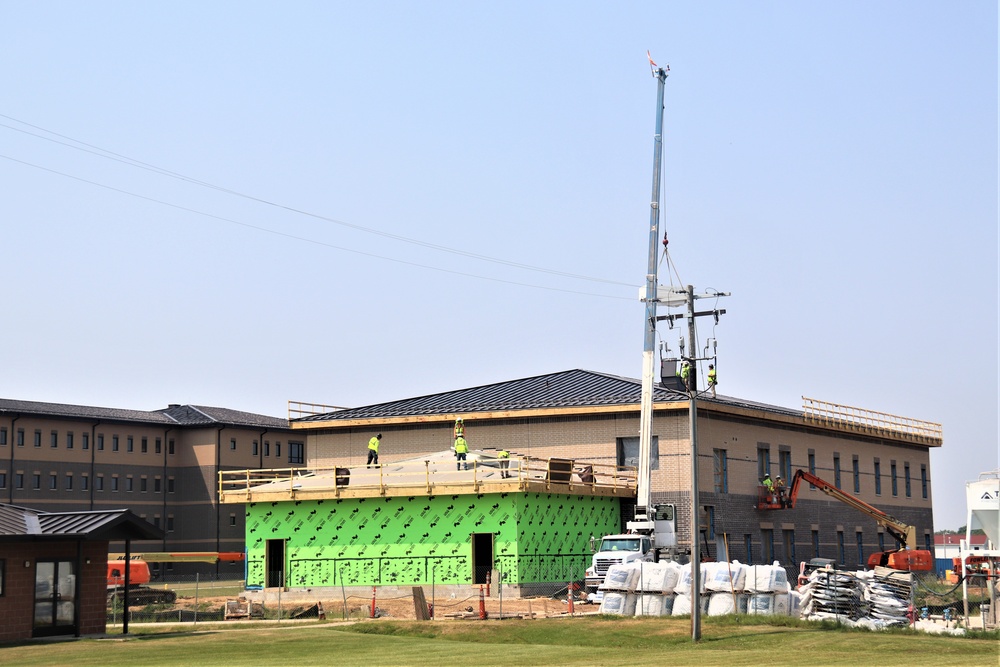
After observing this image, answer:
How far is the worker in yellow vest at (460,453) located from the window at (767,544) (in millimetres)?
16312

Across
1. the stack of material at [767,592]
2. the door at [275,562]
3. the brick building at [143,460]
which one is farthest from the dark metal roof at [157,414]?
the stack of material at [767,592]

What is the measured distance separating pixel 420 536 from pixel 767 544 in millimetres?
18342

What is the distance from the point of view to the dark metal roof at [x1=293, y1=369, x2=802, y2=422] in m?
57.7

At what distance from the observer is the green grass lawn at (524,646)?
28000mm

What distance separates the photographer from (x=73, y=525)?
34.0 m

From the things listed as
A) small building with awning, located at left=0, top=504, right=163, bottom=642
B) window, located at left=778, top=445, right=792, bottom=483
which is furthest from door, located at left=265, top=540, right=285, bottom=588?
window, located at left=778, top=445, right=792, bottom=483

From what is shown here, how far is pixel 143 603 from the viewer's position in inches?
2147

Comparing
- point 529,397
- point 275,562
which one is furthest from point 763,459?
point 275,562

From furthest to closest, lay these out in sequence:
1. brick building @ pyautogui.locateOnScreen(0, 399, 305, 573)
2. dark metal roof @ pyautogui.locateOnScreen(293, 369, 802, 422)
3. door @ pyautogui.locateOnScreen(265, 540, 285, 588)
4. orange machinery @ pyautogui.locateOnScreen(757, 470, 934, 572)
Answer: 1. brick building @ pyautogui.locateOnScreen(0, 399, 305, 573)
2. orange machinery @ pyautogui.locateOnScreen(757, 470, 934, 572)
3. dark metal roof @ pyautogui.locateOnScreen(293, 369, 802, 422)
4. door @ pyautogui.locateOnScreen(265, 540, 285, 588)

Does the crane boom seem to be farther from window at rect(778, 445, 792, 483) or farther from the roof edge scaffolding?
the roof edge scaffolding

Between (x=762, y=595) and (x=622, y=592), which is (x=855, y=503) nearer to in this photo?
(x=622, y=592)

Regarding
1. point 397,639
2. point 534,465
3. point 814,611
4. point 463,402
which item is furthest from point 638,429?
point 397,639

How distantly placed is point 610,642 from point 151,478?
6970cm

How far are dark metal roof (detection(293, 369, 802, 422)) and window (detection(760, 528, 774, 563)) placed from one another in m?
5.97
